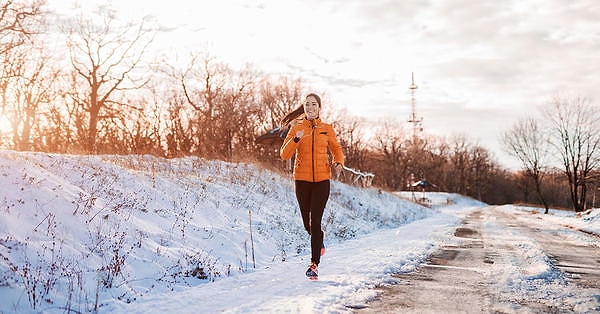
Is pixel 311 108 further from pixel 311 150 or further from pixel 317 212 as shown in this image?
pixel 317 212

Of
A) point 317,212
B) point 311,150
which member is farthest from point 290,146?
point 317,212

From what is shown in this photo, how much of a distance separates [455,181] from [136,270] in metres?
95.2

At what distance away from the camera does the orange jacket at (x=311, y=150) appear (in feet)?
17.5

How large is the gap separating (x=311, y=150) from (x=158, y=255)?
252 centimetres

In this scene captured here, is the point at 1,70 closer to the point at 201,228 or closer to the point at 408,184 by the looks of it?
the point at 201,228

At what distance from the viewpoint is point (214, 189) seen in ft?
35.6

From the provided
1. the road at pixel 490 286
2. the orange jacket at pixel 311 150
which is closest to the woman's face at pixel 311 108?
the orange jacket at pixel 311 150

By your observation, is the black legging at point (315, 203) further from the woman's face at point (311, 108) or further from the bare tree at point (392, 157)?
the bare tree at point (392, 157)

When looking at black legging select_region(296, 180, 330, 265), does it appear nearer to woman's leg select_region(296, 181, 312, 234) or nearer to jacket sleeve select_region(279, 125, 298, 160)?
woman's leg select_region(296, 181, 312, 234)

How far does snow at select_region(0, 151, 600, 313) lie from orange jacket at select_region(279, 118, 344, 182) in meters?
1.32

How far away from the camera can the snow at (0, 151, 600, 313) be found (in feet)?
13.2

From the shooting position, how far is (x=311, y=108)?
543 cm

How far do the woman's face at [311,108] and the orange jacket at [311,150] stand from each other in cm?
7

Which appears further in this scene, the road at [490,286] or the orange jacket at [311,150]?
the orange jacket at [311,150]
